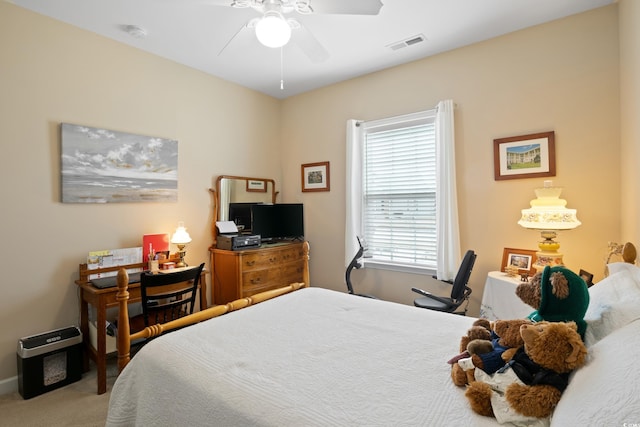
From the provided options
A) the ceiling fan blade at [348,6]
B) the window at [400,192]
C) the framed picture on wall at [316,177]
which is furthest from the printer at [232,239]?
the ceiling fan blade at [348,6]

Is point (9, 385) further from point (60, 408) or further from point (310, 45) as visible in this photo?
point (310, 45)

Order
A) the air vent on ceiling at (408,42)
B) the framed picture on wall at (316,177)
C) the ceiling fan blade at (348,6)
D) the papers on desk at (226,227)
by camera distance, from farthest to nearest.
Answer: the framed picture on wall at (316,177), the papers on desk at (226,227), the air vent on ceiling at (408,42), the ceiling fan blade at (348,6)

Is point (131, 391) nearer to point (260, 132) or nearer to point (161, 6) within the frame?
point (161, 6)

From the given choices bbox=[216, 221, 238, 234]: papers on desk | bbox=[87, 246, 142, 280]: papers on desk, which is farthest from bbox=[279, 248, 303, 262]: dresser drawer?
bbox=[87, 246, 142, 280]: papers on desk

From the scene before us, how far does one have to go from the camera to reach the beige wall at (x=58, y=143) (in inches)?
92.0

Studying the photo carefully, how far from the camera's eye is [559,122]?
2596 millimetres

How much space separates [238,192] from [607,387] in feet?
11.8

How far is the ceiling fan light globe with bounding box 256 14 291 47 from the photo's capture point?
1854mm

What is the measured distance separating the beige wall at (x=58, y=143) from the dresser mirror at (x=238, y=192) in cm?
28

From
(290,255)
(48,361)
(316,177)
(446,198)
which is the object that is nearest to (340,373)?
(446,198)

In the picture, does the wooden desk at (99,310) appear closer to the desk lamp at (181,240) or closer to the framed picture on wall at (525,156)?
the desk lamp at (181,240)

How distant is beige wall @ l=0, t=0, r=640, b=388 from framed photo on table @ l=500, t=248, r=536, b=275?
0.34 feet

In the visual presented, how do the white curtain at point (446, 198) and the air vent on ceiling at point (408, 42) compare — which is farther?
the white curtain at point (446, 198)

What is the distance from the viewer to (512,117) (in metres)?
2.80
